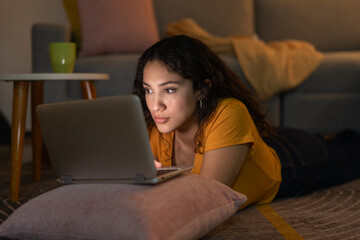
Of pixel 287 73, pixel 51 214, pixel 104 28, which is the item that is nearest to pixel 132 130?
pixel 51 214

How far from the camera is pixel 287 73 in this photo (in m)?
2.37

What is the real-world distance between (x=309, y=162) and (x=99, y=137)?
0.90m

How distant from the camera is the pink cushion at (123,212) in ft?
2.88

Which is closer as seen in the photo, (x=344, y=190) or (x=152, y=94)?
(x=152, y=94)

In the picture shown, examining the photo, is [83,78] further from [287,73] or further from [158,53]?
[287,73]

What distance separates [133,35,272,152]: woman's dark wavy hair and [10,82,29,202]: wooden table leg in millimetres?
405

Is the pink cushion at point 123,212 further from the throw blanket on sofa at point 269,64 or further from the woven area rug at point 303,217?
the throw blanket on sofa at point 269,64

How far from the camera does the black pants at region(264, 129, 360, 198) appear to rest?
154cm

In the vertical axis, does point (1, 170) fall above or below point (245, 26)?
below

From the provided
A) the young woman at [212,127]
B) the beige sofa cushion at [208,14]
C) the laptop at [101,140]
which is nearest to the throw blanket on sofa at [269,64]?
the beige sofa cushion at [208,14]

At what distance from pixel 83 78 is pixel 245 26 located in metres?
1.77

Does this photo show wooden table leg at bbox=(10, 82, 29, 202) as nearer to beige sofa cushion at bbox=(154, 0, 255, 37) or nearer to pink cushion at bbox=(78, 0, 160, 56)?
pink cushion at bbox=(78, 0, 160, 56)

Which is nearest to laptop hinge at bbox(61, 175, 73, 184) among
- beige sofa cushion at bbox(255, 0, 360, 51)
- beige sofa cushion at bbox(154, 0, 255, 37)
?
beige sofa cushion at bbox(154, 0, 255, 37)

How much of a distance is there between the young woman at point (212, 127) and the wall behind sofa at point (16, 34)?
2369 millimetres
